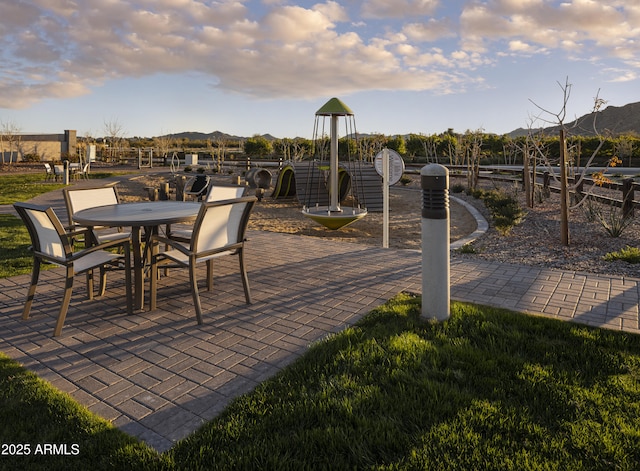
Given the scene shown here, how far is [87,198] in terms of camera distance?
4859mm

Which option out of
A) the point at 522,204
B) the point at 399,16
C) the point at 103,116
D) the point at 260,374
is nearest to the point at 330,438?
the point at 260,374

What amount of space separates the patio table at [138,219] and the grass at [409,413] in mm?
1200

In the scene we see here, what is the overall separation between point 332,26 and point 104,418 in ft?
29.3

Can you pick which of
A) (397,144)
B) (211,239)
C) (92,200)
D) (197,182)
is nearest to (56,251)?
(211,239)

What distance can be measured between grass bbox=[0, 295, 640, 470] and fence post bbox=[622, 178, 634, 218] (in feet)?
19.1

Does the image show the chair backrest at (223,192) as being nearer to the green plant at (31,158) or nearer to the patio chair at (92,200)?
the patio chair at (92,200)

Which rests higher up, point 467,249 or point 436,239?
point 436,239

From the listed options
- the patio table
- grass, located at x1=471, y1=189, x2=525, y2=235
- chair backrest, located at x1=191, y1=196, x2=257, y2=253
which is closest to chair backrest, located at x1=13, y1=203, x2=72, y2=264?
the patio table

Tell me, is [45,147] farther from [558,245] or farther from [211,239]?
[558,245]

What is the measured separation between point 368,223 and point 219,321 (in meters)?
7.63

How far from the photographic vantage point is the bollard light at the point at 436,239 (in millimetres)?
3404

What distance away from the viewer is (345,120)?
9164 mm

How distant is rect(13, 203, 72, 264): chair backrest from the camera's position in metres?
3.34

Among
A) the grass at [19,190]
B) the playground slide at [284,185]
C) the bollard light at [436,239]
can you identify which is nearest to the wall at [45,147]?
the grass at [19,190]
